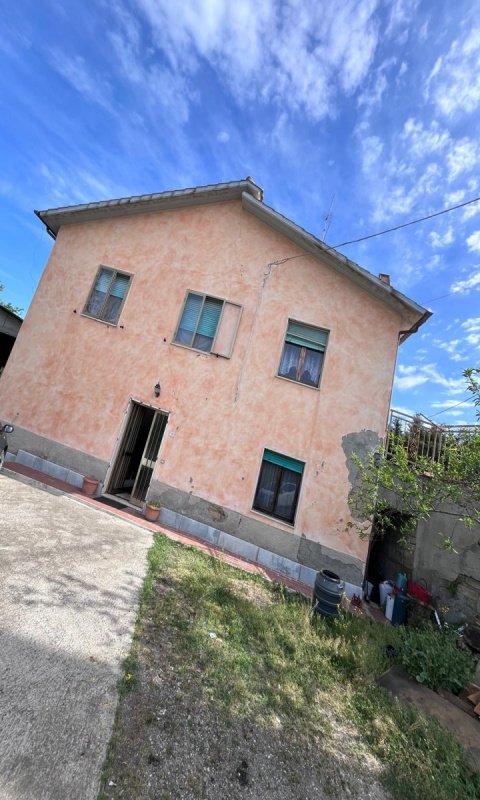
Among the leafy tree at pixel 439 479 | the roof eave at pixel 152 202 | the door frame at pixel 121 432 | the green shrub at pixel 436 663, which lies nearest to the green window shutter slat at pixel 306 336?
the leafy tree at pixel 439 479

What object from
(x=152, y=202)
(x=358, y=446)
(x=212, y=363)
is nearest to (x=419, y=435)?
(x=358, y=446)

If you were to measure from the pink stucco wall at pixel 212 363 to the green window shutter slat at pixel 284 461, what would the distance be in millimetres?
215

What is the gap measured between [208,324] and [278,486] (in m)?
4.89

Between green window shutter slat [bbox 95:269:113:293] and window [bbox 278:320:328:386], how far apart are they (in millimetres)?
5677

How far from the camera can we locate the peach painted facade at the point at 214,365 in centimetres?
839

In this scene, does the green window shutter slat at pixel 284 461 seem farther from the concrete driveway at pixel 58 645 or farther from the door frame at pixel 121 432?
the concrete driveway at pixel 58 645

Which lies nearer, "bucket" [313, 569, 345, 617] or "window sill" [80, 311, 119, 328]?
"bucket" [313, 569, 345, 617]

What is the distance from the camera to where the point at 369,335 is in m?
8.96

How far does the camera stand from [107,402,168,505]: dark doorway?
8.95 meters

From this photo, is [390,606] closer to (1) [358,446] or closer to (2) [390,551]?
(2) [390,551]

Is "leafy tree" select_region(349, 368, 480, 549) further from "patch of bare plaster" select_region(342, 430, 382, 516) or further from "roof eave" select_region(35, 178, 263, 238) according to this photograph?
"roof eave" select_region(35, 178, 263, 238)

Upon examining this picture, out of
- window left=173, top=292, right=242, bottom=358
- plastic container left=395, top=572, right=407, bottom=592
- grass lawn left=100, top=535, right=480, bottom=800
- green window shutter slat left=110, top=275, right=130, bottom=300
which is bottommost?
grass lawn left=100, top=535, right=480, bottom=800

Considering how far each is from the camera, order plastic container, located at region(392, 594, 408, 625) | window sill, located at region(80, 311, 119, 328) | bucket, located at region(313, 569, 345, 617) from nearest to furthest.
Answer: bucket, located at region(313, 569, 345, 617) < plastic container, located at region(392, 594, 408, 625) < window sill, located at region(80, 311, 119, 328)

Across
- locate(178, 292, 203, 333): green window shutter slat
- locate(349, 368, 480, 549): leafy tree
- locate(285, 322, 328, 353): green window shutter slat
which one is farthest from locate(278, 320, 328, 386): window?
locate(349, 368, 480, 549): leafy tree
